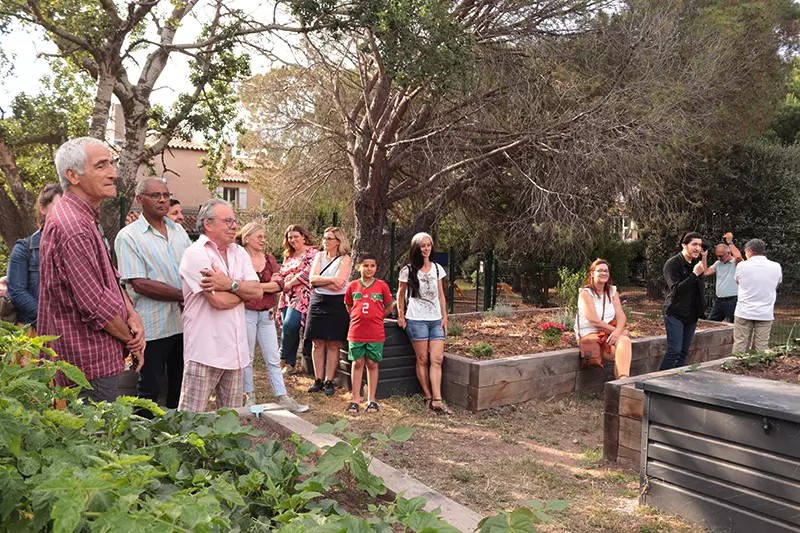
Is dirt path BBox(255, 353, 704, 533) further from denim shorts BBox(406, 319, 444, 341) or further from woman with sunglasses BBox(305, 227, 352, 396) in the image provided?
A: denim shorts BBox(406, 319, 444, 341)

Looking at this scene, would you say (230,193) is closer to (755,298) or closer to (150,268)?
(755,298)

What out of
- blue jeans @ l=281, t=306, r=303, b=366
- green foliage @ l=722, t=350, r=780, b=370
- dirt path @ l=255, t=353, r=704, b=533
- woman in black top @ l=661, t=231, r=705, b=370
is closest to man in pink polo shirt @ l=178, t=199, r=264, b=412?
dirt path @ l=255, t=353, r=704, b=533

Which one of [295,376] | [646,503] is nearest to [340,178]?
[295,376]

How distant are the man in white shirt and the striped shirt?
265 inches

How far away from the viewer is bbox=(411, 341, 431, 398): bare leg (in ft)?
20.7

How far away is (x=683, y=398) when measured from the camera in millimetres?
3768

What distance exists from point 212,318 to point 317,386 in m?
3.25

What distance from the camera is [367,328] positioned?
6043mm

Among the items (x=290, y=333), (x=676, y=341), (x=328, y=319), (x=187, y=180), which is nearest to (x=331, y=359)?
(x=328, y=319)

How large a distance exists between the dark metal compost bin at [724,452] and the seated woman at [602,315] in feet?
7.69

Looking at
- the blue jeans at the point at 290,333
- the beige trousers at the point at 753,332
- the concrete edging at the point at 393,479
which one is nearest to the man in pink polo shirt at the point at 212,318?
the concrete edging at the point at 393,479

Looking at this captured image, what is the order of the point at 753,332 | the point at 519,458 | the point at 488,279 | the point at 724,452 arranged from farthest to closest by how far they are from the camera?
1. the point at 488,279
2. the point at 753,332
3. the point at 519,458
4. the point at 724,452

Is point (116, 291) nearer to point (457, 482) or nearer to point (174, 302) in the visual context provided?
point (174, 302)

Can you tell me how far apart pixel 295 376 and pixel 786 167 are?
56.9 ft
